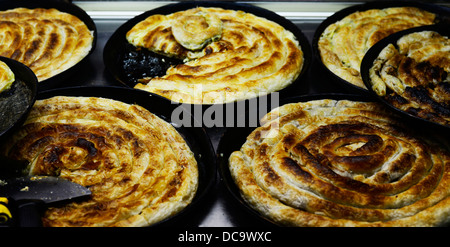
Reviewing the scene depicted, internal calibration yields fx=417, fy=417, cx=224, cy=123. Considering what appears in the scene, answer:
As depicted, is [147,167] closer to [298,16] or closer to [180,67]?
[180,67]

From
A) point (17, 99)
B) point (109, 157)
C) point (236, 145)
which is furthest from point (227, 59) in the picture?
point (17, 99)

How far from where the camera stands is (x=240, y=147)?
3441mm

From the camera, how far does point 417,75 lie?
11.6 ft

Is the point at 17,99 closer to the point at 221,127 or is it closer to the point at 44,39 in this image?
the point at 44,39

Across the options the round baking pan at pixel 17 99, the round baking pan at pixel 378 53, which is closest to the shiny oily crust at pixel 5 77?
the round baking pan at pixel 17 99

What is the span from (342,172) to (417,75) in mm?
1252

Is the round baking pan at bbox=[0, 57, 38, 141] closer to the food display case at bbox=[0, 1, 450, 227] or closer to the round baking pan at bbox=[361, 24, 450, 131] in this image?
the food display case at bbox=[0, 1, 450, 227]

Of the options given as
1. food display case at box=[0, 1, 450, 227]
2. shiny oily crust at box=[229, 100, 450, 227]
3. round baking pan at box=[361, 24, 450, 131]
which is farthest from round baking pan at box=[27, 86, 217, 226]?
round baking pan at box=[361, 24, 450, 131]

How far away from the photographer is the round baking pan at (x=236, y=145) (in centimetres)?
275

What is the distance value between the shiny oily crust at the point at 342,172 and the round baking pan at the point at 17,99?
1.54 metres

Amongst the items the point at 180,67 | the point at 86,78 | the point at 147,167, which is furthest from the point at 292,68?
the point at 86,78

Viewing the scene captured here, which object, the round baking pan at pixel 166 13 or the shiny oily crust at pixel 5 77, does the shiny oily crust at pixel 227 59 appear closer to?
the round baking pan at pixel 166 13

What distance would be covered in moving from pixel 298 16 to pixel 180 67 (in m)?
1.85
